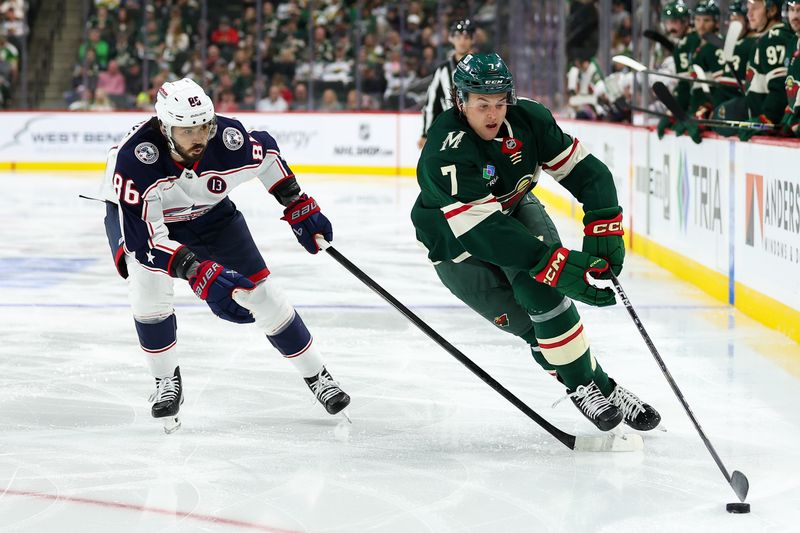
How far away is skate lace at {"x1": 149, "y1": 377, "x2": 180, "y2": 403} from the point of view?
3923mm

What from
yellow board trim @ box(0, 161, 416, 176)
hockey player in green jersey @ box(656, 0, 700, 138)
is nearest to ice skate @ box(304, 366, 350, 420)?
hockey player in green jersey @ box(656, 0, 700, 138)

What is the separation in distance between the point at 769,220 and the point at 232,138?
2736mm

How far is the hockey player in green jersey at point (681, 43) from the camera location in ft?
24.1

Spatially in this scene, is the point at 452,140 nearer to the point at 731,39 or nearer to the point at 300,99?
the point at 731,39

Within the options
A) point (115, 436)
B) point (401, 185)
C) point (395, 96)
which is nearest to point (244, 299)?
point (115, 436)

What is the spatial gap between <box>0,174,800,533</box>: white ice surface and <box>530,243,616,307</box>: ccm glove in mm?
476

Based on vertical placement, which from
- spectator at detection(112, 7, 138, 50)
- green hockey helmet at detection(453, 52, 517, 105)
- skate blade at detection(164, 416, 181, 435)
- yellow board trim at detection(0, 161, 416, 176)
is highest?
spectator at detection(112, 7, 138, 50)

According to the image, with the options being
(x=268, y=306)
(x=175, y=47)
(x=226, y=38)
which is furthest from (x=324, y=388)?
(x=175, y=47)

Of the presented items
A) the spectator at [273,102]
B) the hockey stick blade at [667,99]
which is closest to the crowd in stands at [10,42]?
the spectator at [273,102]

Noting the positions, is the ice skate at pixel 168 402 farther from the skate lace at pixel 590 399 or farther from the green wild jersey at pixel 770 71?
the green wild jersey at pixel 770 71

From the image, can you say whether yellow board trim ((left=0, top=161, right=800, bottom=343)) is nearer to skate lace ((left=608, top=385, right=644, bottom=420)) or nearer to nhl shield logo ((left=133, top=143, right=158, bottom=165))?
skate lace ((left=608, top=385, right=644, bottom=420))

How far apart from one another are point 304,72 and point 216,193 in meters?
12.1

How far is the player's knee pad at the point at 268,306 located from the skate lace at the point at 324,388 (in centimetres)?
22

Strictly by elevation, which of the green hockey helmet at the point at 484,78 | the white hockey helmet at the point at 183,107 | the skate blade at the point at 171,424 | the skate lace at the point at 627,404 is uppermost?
the green hockey helmet at the point at 484,78
